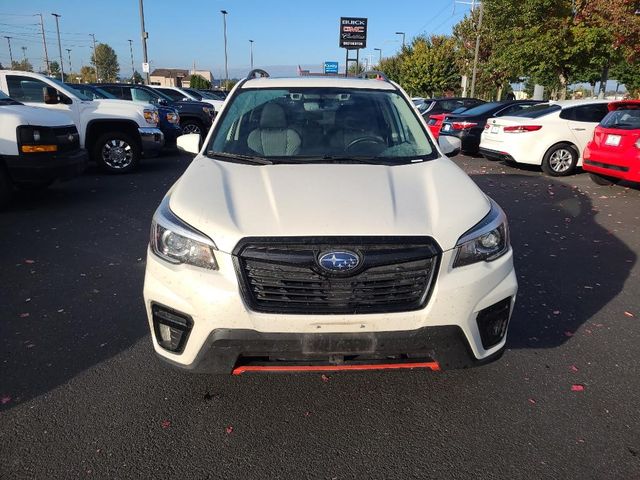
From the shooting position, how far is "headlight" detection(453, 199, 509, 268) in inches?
98.0

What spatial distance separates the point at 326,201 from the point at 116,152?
892cm

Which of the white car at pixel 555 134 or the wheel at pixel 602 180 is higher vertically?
the white car at pixel 555 134

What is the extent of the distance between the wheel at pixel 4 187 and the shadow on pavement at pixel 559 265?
6570mm

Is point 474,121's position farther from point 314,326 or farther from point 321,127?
point 314,326

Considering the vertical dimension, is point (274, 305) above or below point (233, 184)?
below

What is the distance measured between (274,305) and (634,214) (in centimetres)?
697

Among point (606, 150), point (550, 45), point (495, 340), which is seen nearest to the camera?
point (495, 340)

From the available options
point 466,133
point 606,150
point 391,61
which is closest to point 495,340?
point 606,150

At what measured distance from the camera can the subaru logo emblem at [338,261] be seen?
7.71ft

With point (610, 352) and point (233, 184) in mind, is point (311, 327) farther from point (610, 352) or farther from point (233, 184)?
point (610, 352)

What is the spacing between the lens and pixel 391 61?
68250mm

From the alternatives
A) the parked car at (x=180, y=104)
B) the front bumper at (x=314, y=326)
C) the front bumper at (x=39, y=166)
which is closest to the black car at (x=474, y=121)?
the parked car at (x=180, y=104)

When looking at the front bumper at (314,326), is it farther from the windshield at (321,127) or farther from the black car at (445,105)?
the black car at (445,105)

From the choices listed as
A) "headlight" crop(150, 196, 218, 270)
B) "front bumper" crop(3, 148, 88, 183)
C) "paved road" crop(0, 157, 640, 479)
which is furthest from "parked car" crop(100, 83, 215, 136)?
"headlight" crop(150, 196, 218, 270)
